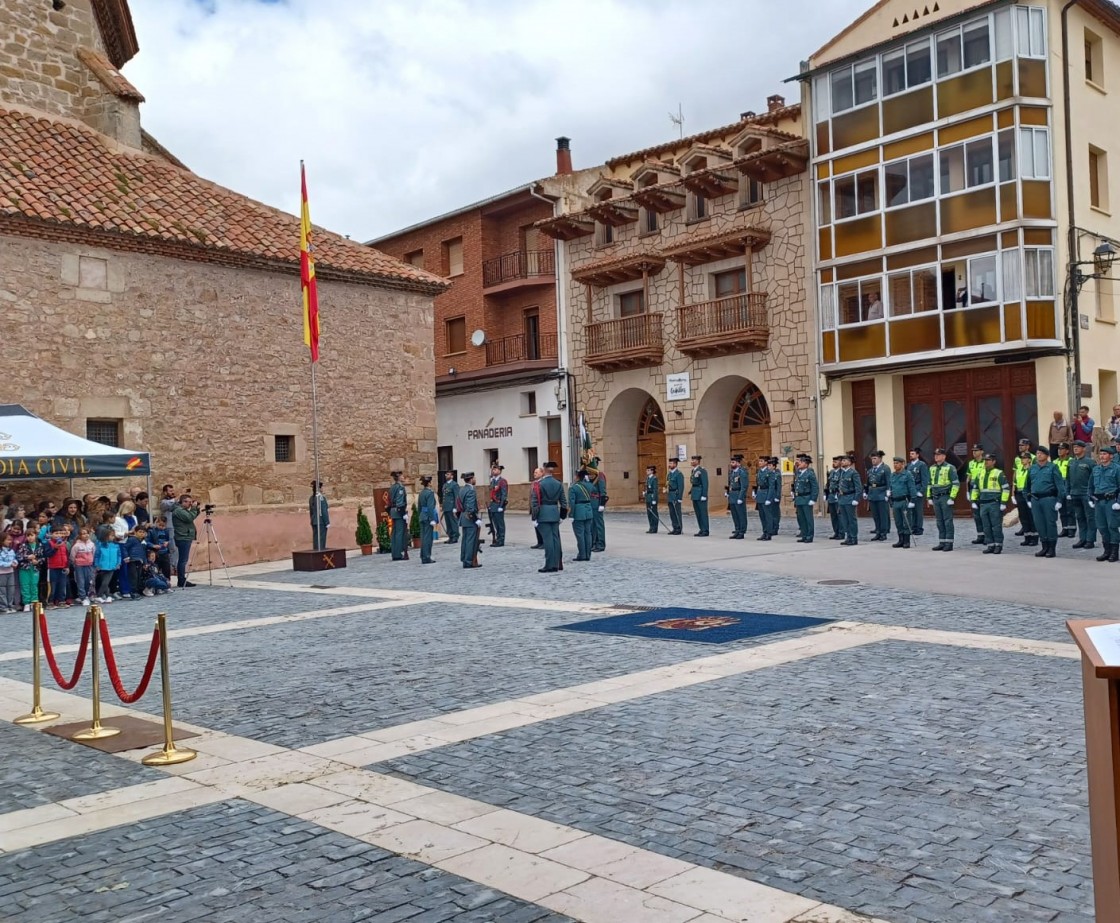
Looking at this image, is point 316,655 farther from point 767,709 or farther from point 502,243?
point 502,243

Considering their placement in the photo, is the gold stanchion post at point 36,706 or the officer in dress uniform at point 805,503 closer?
the gold stanchion post at point 36,706

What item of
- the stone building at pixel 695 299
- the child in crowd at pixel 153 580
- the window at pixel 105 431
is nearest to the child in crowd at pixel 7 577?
the child in crowd at pixel 153 580

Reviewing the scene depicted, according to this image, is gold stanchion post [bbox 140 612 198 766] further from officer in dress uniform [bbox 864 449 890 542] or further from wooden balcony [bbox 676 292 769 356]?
wooden balcony [bbox 676 292 769 356]

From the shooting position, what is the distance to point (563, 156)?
38688 millimetres

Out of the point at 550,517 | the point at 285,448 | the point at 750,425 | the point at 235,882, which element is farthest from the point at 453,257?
the point at 235,882

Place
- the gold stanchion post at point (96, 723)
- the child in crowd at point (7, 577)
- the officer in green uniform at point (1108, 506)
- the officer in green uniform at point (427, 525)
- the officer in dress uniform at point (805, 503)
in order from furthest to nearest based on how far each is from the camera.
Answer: the officer in dress uniform at point (805, 503)
the officer in green uniform at point (427, 525)
the officer in green uniform at point (1108, 506)
the child in crowd at point (7, 577)
the gold stanchion post at point (96, 723)

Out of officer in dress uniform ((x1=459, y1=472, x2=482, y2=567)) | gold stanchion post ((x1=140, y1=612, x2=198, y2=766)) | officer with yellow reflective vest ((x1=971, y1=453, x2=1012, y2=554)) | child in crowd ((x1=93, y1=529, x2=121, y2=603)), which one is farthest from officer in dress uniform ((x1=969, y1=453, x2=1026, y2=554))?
gold stanchion post ((x1=140, y1=612, x2=198, y2=766))

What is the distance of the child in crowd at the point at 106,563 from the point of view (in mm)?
15359

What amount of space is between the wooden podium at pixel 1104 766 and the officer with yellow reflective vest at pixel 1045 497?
14.6 meters

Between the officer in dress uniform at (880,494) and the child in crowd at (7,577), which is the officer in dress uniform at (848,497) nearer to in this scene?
the officer in dress uniform at (880,494)

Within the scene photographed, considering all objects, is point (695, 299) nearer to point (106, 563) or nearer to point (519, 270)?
point (519, 270)

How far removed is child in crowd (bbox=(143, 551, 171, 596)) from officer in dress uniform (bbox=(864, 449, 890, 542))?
12.5 meters

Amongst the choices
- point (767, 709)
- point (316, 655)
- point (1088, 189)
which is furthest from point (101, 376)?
point (1088, 189)

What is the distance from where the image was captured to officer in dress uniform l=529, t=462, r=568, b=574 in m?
16.6
